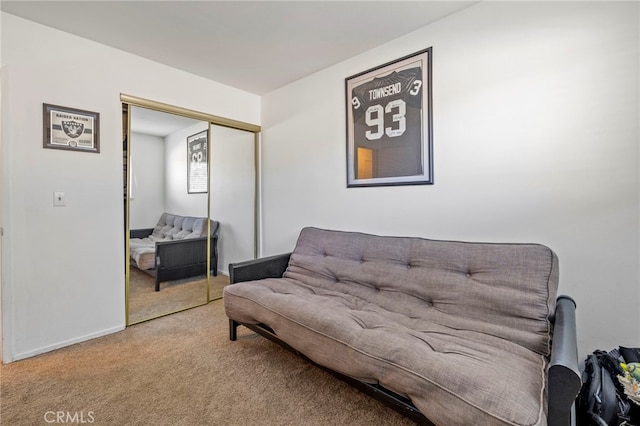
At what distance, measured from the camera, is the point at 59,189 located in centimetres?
215

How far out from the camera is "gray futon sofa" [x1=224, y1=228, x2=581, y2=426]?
1.00 m

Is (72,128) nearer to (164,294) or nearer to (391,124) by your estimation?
(164,294)

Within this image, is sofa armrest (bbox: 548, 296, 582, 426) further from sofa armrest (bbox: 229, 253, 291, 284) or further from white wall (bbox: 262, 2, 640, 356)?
sofa armrest (bbox: 229, 253, 291, 284)

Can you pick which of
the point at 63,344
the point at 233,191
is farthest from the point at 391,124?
the point at 63,344

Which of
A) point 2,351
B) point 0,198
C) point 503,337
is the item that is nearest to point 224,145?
point 0,198

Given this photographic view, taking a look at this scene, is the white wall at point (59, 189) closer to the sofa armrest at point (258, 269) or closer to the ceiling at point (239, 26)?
the ceiling at point (239, 26)

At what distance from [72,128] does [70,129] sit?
0.02 metres

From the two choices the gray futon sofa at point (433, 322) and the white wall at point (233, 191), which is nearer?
the gray futon sofa at point (433, 322)

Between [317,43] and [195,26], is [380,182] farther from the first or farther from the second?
[195,26]

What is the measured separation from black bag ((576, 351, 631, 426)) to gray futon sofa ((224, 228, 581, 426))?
18 cm

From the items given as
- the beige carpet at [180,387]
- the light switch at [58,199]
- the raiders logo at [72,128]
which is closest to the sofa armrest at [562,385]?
the beige carpet at [180,387]

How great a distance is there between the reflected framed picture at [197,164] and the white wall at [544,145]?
1778 millimetres

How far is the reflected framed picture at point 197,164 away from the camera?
9.77 feet

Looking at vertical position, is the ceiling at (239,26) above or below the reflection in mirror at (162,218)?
above
